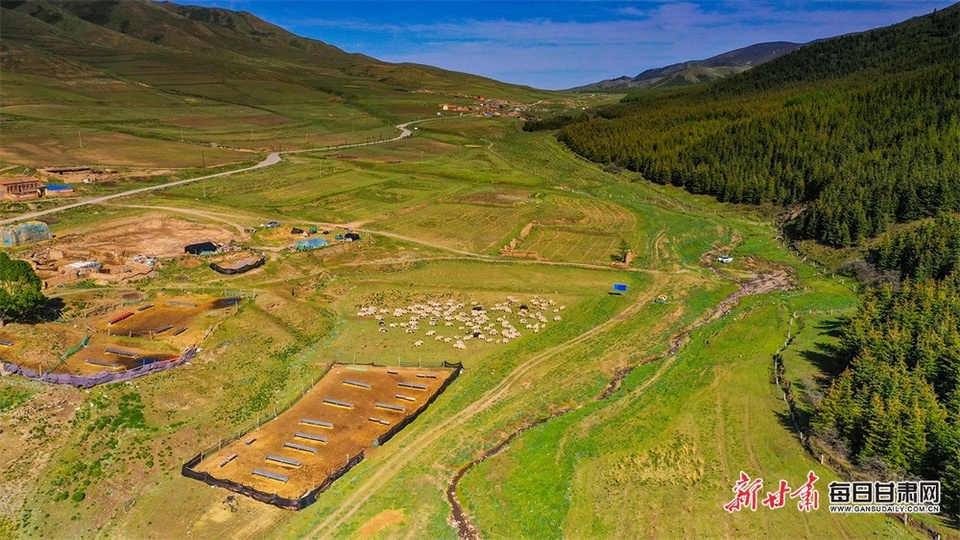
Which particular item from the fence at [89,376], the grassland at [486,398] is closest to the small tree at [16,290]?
the fence at [89,376]

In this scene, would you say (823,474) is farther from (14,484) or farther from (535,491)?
(14,484)

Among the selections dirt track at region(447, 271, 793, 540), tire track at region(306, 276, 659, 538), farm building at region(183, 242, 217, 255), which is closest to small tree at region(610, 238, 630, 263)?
dirt track at region(447, 271, 793, 540)

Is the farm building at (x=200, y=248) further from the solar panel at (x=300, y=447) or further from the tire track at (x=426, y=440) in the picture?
the tire track at (x=426, y=440)

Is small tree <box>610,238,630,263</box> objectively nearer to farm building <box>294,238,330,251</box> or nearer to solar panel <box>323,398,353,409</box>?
farm building <box>294,238,330,251</box>

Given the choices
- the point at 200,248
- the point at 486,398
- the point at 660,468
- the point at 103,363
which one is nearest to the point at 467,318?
the point at 486,398

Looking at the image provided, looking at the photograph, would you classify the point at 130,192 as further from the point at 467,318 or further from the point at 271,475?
the point at 271,475

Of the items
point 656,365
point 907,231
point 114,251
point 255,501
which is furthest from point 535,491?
point 907,231

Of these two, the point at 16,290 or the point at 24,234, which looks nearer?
the point at 16,290
